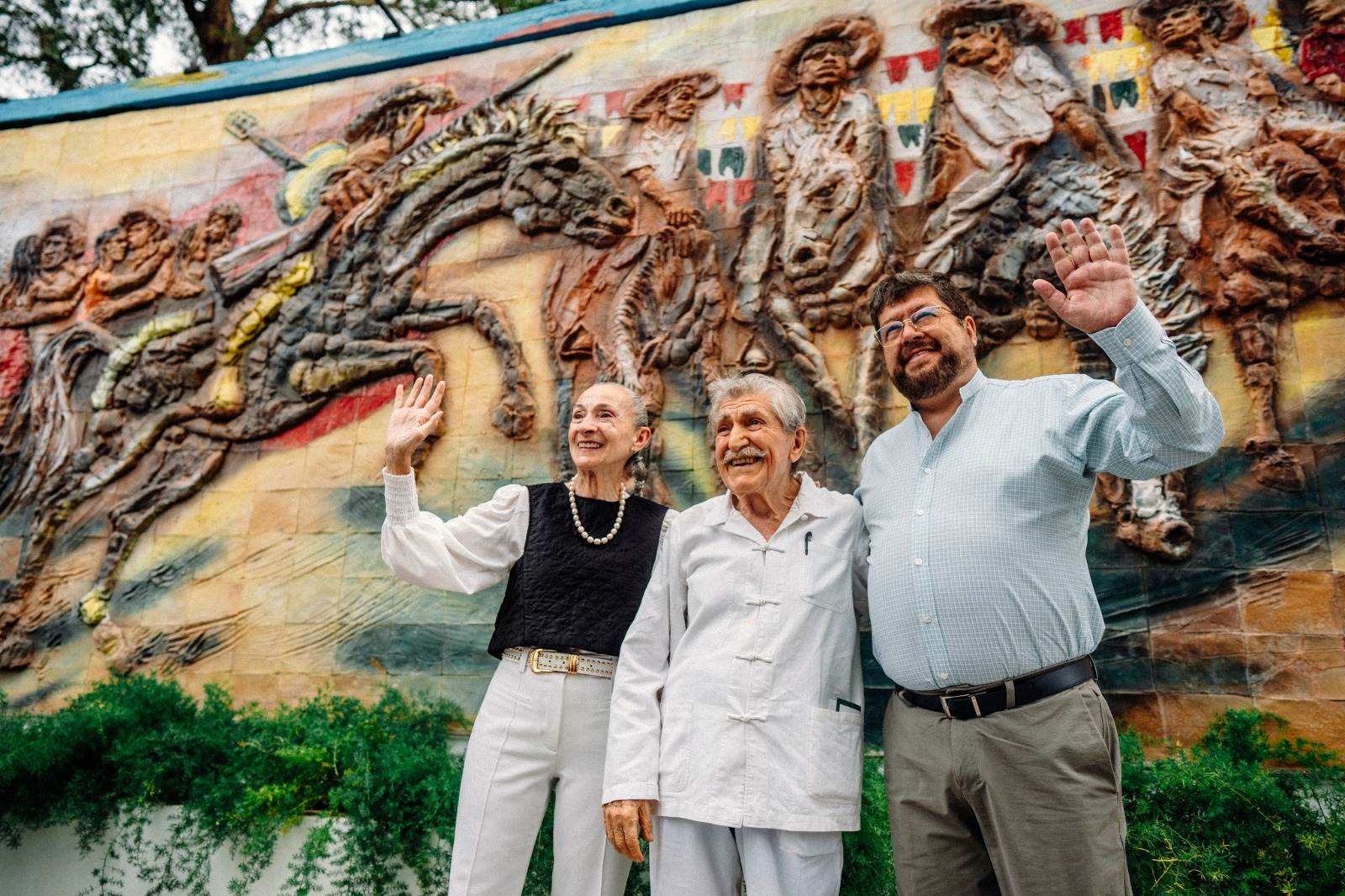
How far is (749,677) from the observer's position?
6.27ft

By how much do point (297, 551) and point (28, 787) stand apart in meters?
1.54

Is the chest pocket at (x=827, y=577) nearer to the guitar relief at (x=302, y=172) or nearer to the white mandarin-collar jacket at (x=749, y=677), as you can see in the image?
the white mandarin-collar jacket at (x=749, y=677)

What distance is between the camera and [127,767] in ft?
10.9

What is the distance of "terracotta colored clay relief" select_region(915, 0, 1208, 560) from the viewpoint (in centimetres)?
347

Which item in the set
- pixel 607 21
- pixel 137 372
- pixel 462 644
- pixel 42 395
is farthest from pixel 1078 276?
pixel 42 395

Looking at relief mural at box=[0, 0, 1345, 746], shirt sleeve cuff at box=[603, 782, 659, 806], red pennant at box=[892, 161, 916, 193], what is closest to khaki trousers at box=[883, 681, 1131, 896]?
shirt sleeve cuff at box=[603, 782, 659, 806]

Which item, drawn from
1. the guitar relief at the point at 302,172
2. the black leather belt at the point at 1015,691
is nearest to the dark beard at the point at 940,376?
the black leather belt at the point at 1015,691

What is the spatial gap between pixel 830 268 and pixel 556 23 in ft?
Result: 8.12

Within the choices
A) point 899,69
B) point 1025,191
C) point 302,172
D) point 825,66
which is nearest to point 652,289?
point 825,66

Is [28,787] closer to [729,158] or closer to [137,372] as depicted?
[137,372]

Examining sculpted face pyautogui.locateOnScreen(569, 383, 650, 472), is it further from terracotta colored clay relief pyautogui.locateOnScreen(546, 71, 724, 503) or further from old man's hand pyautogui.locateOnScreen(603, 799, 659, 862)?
terracotta colored clay relief pyautogui.locateOnScreen(546, 71, 724, 503)

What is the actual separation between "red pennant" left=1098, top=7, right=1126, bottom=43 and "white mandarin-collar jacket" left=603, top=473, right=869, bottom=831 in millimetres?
3214

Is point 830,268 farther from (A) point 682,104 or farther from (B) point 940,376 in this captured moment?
(B) point 940,376

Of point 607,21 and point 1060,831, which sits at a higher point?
point 607,21
